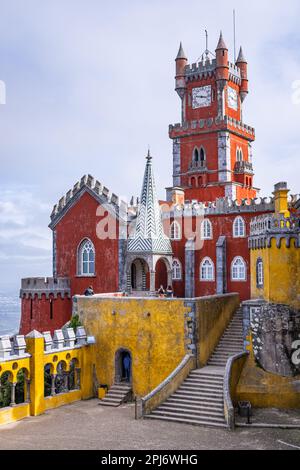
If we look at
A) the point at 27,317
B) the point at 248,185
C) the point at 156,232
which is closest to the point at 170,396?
the point at 156,232

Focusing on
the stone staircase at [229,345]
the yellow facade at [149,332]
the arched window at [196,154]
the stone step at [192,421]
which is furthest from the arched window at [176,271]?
the stone step at [192,421]

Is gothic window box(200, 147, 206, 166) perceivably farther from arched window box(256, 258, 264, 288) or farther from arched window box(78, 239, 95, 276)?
arched window box(256, 258, 264, 288)

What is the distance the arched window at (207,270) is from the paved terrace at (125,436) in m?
12.8

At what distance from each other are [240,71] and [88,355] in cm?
2903

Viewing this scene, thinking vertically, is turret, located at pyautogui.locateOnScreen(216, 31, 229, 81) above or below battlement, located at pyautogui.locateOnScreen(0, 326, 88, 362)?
above

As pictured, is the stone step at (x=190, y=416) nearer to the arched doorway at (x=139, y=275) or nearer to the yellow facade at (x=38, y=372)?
the yellow facade at (x=38, y=372)

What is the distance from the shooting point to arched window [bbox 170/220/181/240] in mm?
35906

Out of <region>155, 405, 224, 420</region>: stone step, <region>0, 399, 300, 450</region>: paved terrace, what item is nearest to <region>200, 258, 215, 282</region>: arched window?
<region>155, 405, 224, 420</region>: stone step

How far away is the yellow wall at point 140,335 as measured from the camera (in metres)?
26.3

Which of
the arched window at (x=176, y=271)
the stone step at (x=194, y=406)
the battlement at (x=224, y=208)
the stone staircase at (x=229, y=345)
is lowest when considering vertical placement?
the stone step at (x=194, y=406)

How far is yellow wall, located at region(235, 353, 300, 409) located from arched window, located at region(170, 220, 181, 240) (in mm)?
12448

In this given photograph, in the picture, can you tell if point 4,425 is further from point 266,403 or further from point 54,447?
point 266,403

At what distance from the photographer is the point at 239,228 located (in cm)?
3394

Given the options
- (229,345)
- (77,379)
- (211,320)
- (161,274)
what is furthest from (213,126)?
(77,379)
